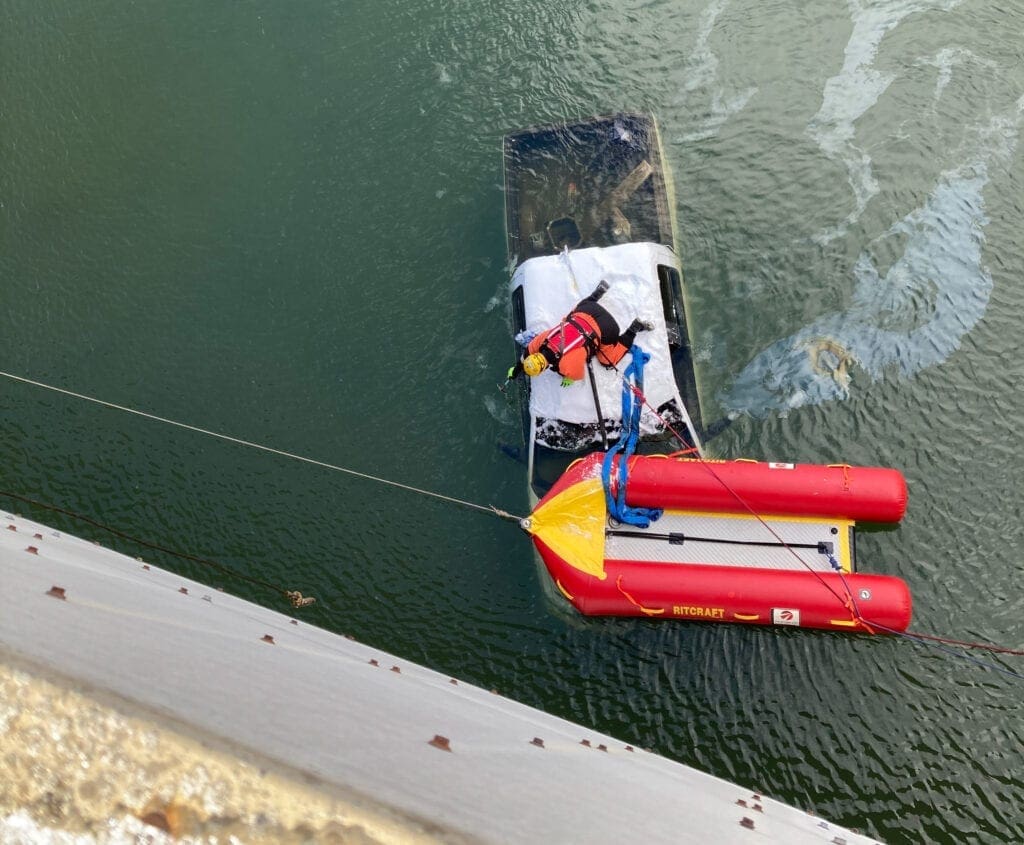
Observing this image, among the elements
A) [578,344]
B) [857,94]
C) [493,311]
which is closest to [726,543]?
[578,344]

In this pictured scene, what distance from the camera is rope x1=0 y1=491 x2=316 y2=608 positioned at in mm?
8828

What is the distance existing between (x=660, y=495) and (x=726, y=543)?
849mm

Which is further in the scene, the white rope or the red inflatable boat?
the white rope

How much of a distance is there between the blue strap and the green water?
46.4 inches

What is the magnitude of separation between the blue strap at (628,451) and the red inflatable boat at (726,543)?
0.26ft

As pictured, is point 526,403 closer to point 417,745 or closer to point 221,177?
point 417,745

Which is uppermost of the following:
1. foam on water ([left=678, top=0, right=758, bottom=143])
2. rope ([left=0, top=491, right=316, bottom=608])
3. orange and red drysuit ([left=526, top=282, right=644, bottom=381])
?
foam on water ([left=678, top=0, right=758, bottom=143])

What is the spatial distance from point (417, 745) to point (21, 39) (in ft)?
42.0

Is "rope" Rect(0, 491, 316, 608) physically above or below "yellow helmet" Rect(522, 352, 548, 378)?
below

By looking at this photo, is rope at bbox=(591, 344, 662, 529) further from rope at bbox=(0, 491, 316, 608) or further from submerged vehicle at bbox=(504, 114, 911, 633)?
rope at bbox=(0, 491, 316, 608)

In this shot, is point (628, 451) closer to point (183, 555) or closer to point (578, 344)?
point (578, 344)

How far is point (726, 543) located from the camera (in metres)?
8.20

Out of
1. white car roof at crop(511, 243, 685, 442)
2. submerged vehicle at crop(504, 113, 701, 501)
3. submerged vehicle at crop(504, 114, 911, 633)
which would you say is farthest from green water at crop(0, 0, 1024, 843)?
white car roof at crop(511, 243, 685, 442)

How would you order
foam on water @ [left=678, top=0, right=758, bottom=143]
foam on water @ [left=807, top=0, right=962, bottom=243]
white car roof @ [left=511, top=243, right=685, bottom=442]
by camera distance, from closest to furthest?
white car roof @ [left=511, top=243, right=685, bottom=442], foam on water @ [left=807, top=0, right=962, bottom=243], foam on water @ [left=678, top=0, right=758, bottom=143]
